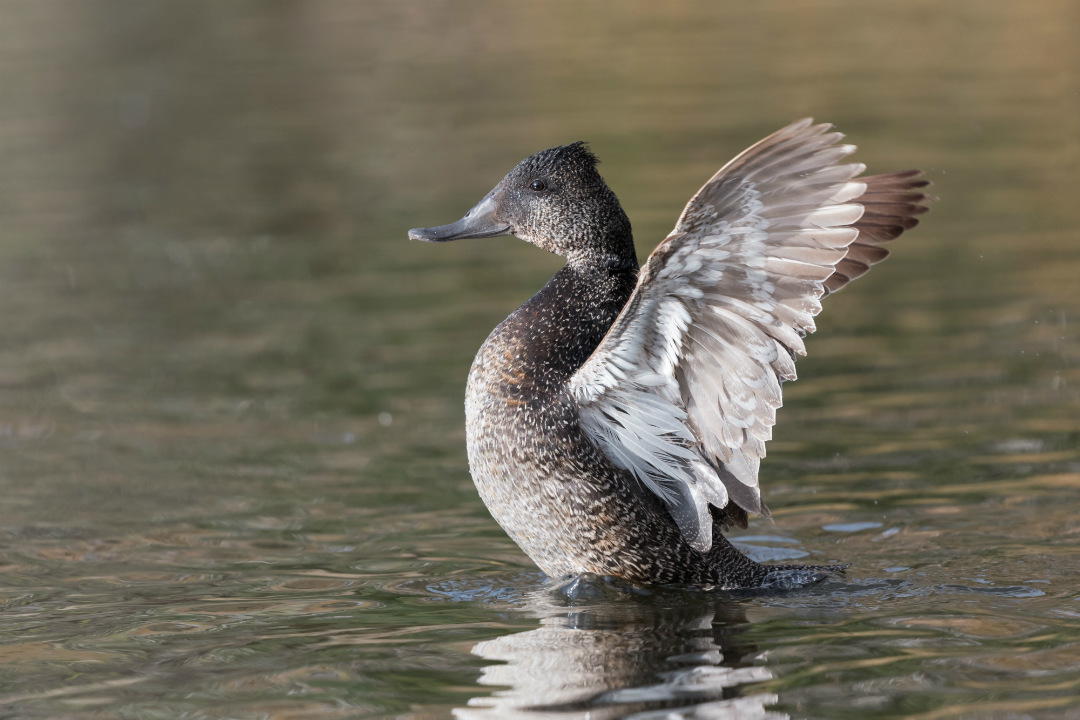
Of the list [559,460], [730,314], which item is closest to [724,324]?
[730,314]

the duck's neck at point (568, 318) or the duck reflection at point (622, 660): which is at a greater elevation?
the duck's neck at point (568, 318)

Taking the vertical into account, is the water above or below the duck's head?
below

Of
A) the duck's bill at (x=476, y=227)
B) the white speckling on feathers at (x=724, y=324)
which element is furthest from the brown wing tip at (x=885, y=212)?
the duck's bill at (x=476, y=227)

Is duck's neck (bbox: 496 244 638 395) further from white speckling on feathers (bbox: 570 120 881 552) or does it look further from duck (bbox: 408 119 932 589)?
white speckling on feathers (bbox: 570 120 881 552)

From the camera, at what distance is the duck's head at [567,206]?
6.07 meters

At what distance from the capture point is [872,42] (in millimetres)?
24578

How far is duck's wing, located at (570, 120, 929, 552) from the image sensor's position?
15.6 ft

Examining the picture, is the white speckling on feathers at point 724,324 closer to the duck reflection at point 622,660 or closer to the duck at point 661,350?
the duck at point 661,350

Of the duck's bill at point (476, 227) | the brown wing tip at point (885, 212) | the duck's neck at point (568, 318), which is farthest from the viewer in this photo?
the duck's bill at point (476, 227)

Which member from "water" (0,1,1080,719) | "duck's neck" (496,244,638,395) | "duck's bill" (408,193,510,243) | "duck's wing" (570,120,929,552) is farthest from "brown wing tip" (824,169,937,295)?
"duck's bill" (408,193,510,243)

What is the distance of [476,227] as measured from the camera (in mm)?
6328

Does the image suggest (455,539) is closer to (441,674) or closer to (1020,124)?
(441,674)

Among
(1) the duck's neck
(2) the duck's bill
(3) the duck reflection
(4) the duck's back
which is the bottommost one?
(3) the duck reflection

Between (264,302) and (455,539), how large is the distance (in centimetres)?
555
